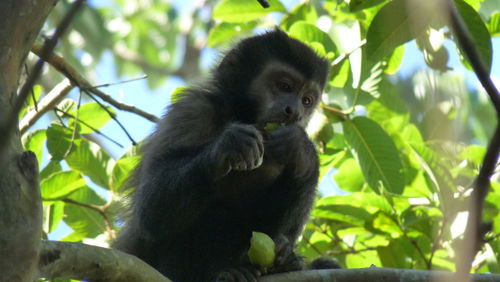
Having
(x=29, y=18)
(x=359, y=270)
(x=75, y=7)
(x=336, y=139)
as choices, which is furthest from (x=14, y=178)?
(x=336, y=139)

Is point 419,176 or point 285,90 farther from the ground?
point 285,90

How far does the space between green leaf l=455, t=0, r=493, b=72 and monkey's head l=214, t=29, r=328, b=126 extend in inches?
94.5

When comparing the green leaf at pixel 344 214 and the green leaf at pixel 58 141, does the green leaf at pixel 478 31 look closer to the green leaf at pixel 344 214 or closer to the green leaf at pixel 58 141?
the green leaf at pixel 344 214

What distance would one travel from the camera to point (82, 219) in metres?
6.70

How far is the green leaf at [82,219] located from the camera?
21.9 ft

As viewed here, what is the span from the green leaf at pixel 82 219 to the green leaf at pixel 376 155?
2.49 meters

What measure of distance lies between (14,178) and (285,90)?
406 centimetres

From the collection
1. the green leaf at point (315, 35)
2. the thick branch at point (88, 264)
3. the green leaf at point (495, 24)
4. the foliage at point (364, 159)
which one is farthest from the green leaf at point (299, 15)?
the thick branch at point (88, 264)

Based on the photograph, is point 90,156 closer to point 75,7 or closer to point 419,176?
point 419,176

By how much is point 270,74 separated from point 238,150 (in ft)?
6.32

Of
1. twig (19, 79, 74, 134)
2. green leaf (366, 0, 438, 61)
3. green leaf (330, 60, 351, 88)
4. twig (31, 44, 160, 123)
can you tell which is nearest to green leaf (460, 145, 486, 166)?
green leaf (330, 60, 351, 88)

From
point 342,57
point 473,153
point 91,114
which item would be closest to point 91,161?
point 91,114

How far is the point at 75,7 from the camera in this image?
204 centimetres

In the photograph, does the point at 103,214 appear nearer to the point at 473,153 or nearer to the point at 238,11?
the point at 238,11
